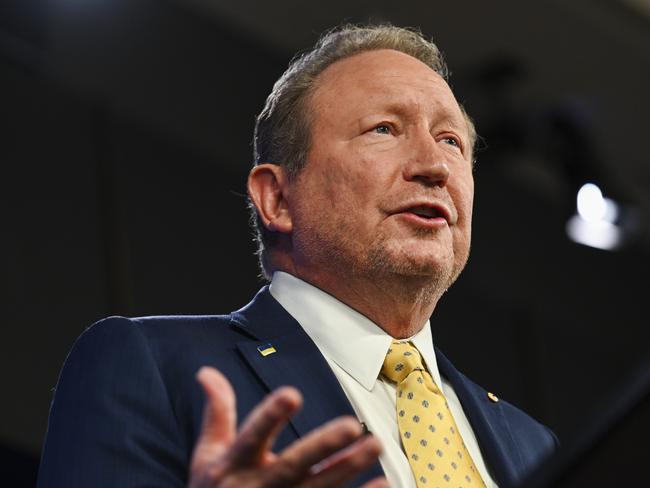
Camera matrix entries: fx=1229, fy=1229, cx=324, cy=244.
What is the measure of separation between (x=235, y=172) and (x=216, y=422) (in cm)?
329

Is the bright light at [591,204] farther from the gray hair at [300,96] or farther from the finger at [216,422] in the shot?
the finger at [216,422]

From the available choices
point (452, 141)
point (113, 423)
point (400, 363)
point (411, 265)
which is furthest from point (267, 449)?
point (452, 141)

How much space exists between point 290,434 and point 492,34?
3.65m

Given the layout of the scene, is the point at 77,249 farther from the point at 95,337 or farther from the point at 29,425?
the point at 95,337

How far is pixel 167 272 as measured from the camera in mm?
4059

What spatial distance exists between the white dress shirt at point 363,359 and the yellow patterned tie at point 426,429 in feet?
0.06

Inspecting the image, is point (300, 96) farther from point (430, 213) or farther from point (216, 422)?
point (216, 422)

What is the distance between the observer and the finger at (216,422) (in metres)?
1.30

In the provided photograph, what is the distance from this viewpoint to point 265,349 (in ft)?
6.31

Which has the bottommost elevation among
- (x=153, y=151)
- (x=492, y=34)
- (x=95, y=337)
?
(x=95, y=337)

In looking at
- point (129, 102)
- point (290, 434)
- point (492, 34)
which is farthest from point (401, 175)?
point (492, 34)

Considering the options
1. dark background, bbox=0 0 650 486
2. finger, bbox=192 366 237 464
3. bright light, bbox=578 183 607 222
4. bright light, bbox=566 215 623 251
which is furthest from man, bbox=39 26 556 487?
bright light, bbox=566 215 623 251

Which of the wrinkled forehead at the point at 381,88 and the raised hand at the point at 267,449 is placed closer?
the raised hand at the point at 267,449

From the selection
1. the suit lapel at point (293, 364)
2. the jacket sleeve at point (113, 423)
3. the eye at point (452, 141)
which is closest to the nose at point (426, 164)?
the eye at point (452, 141)
